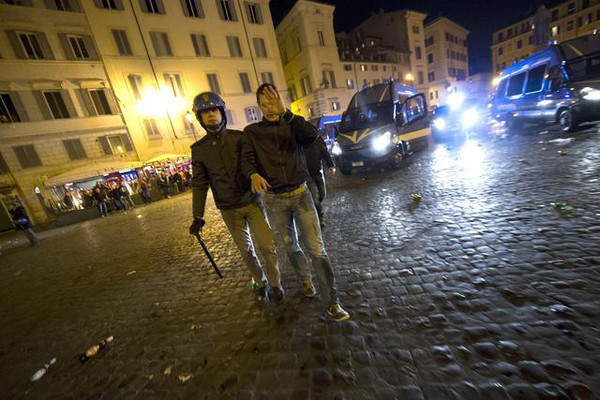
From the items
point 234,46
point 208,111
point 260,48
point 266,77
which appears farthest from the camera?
point 266,77

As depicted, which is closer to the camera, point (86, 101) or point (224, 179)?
point (224, 179)

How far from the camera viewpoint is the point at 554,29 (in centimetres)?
4647

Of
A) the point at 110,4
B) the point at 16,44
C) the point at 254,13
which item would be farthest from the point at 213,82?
the point at 16,44

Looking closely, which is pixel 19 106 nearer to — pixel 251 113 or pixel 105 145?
pixel 105 145

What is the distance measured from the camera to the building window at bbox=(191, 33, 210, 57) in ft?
85.7

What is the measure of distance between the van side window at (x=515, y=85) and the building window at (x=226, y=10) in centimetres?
2884

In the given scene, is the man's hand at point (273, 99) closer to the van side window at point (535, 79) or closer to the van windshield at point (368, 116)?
the van windshield at point (368, 116)

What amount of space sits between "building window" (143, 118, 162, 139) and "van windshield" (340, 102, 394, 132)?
2155cm

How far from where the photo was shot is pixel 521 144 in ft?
27.8

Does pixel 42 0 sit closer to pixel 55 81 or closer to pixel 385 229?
pixel 55 81

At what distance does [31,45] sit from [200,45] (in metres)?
13.4

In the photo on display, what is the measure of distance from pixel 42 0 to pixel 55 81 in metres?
6.36

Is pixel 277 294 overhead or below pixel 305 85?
below

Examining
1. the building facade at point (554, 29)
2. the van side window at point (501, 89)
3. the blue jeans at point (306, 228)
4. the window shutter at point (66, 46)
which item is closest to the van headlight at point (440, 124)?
the van side window at point (501, 89)
